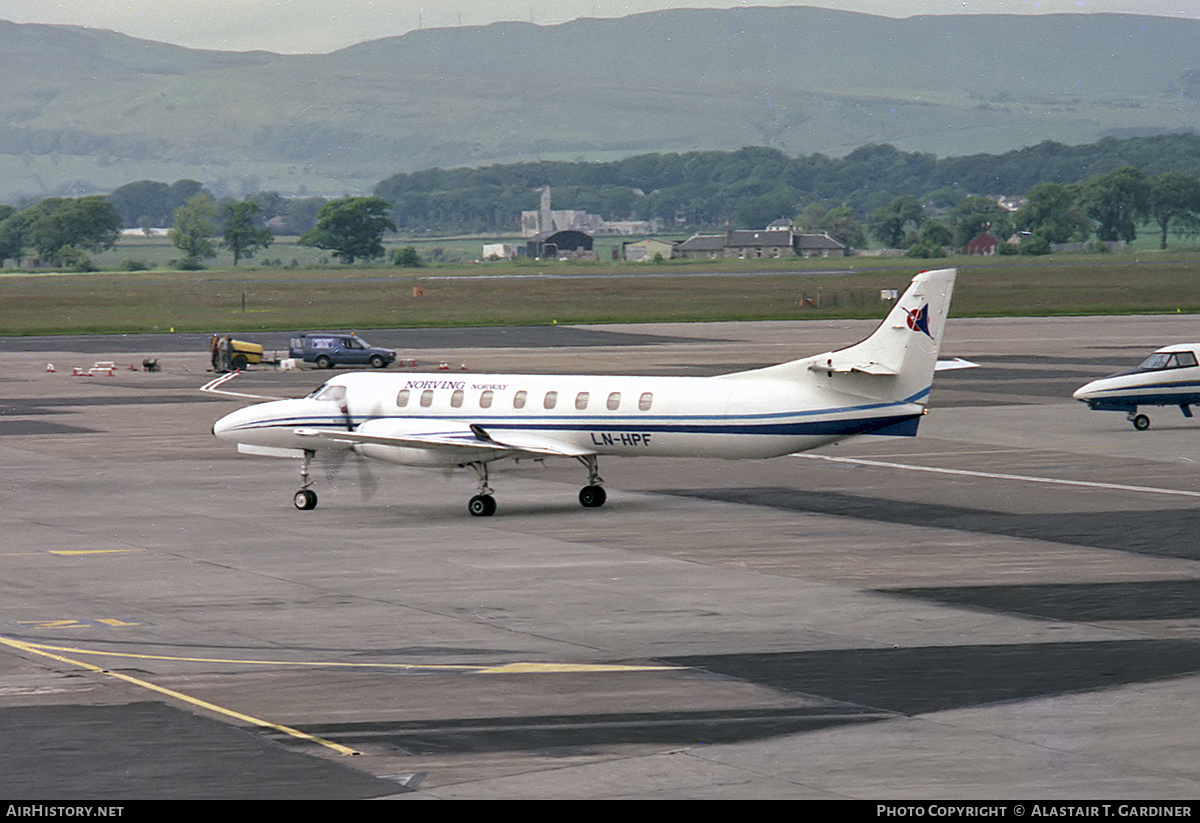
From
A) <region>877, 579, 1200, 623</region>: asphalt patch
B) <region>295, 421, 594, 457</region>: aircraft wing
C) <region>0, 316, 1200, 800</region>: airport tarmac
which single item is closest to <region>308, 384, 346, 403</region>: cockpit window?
<region>295, 421, 594, 457</region>: aircraft wing

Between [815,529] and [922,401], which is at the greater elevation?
[922,401]

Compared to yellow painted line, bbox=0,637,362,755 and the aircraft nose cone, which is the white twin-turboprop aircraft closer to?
the aircraft nose cone

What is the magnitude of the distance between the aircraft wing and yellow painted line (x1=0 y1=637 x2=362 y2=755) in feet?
44.6

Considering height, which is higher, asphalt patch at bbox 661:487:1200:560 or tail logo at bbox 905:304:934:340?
tail logo at bbox 905:304:934:340

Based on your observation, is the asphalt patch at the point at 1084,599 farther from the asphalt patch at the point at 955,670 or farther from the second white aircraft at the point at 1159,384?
the second white aircraft at the point at 1159,384

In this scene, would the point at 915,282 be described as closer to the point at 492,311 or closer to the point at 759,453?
the point at 759,453

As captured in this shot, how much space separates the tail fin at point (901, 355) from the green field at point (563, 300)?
Result: 3443 inches

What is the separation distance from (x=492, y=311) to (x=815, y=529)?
107 metres

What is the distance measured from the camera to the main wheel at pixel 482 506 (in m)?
37.5

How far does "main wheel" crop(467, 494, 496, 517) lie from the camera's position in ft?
123

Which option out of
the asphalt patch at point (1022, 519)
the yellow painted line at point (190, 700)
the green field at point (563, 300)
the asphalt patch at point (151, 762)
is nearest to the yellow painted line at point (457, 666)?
the yellow painted line at point (190, 700)

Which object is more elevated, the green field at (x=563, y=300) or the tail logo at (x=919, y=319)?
the tail logo at (x=919, y=319)

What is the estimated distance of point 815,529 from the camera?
35.2 m

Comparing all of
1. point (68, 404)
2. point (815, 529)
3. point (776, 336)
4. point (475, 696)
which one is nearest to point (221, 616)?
point (475, 696)
